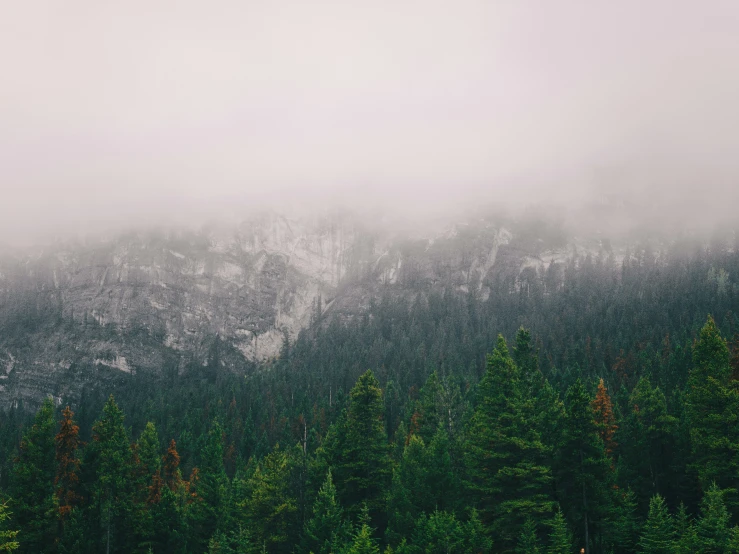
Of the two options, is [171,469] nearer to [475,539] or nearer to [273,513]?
[273,513]

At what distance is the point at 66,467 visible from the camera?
2012 inches

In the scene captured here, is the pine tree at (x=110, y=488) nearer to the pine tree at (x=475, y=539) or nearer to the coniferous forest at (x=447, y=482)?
the coniferous forest at (x=447, y=482)

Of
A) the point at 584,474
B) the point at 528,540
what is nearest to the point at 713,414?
the point at 584,474

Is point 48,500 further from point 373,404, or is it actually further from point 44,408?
point 373,404

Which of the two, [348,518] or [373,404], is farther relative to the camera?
[373,404]

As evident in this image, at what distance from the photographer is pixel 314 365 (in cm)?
17475

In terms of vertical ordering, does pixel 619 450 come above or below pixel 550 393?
below

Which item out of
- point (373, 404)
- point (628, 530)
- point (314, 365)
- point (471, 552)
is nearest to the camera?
point (471, 552)

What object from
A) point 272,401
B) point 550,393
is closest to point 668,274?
point 272,401

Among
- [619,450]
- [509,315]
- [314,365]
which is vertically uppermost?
[619,450]

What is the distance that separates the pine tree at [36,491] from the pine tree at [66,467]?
1.81 metres

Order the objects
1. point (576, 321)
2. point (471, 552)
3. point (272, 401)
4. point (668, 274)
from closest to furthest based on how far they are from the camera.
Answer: point (471, 552)
point (272, 401)
point (576, 321)
point (668, 274)

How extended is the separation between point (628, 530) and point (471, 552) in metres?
12.3

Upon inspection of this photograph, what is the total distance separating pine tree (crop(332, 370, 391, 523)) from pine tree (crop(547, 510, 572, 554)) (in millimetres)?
15196
